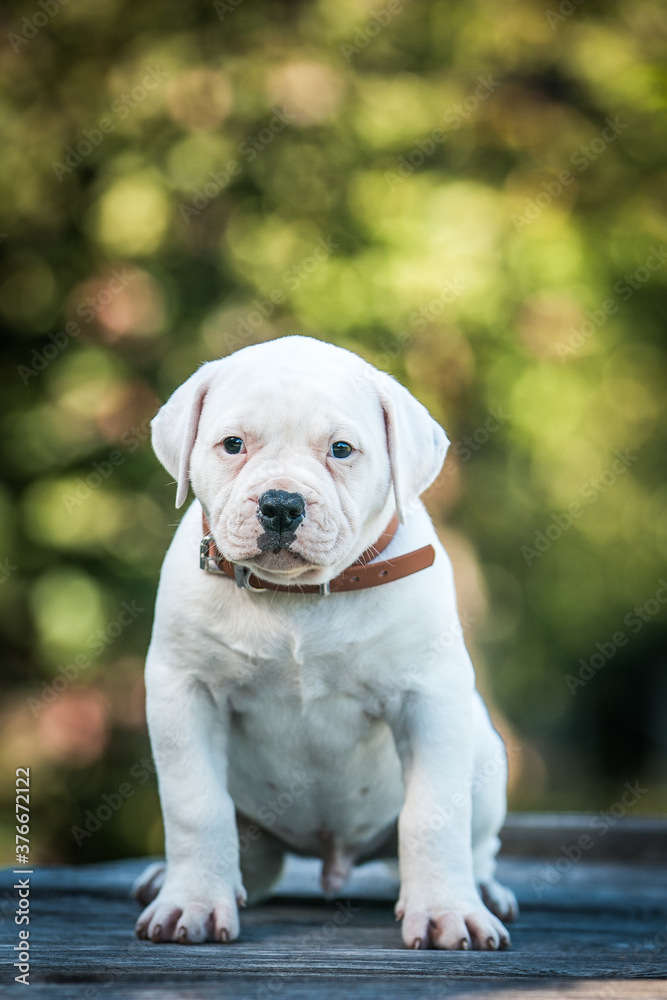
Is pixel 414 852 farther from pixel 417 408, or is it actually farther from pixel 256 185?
pixel 256 185

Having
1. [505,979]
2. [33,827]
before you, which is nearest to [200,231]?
[33,827]

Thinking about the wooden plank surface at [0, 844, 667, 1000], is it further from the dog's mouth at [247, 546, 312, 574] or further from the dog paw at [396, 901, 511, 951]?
the dog's mouth at [247, 546, 312, 574]

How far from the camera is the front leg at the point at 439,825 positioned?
2707 mm

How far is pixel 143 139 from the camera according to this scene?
6.89 meters

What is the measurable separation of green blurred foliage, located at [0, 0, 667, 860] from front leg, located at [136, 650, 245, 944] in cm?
357

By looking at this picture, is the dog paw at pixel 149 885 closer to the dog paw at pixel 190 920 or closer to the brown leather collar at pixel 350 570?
the dog paw at pixel 190 920

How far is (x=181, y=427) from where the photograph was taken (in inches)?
116

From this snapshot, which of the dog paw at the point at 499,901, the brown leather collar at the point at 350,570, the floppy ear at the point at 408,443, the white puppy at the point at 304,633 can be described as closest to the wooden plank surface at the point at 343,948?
the dog paw at the point at 499,901

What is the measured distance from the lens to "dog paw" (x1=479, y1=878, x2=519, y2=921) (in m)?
3.31

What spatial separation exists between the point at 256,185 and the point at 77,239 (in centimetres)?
116

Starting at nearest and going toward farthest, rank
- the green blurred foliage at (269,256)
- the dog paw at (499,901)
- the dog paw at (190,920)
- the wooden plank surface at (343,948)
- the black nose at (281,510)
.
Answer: the wooden plank surface at (343,948) < the black nose at (281,510) < the dog paw at (190,920) < the dog paw at (499,901) < the green blurred foliage at (269,256)

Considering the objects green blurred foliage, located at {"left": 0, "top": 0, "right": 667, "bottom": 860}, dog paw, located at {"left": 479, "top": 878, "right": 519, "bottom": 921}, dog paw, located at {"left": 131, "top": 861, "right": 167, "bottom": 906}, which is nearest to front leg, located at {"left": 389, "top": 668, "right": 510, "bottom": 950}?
dog paw, located at {"left": 479, "top": 878, "right": 519, "bottom": 921}

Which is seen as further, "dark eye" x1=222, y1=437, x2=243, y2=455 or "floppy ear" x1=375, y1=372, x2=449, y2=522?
"floppy ear" x1=375, y1=372, x2=449, y2=522

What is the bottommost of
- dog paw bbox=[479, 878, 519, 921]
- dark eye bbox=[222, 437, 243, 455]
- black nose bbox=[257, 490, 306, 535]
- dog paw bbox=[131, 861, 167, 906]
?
dog paw bbox=[131, 861, 167, 906]
